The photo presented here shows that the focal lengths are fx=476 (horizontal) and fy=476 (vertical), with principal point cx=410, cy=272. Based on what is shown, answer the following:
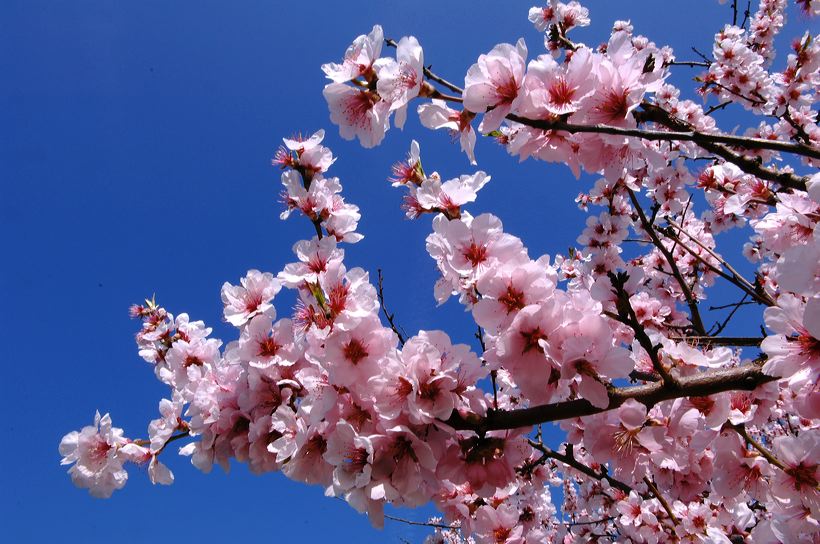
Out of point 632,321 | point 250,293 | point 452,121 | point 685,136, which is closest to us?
point 685,136

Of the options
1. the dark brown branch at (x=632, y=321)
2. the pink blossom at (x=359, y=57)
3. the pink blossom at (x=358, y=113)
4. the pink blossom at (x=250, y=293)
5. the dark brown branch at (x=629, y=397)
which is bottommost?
the dark brown branch at (x=629, y=397)

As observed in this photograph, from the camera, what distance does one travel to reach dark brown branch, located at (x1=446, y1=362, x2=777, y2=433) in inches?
A: 60.3

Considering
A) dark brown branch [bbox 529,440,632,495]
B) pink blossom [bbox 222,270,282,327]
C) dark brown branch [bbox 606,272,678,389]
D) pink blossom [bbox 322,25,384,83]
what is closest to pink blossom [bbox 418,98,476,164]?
pink blossom [bbox 322,25,384,83]

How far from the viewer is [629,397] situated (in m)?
1.58

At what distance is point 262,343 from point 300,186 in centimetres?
98

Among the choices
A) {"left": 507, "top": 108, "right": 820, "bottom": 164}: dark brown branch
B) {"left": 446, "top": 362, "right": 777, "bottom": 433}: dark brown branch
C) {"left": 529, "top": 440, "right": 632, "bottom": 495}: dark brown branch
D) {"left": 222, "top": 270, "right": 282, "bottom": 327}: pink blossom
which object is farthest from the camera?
{"left": 529, "top": 440, "right": 632, "bottom": 495}: dark brown branch

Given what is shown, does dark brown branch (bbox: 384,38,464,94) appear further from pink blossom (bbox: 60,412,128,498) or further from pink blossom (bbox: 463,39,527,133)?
pink blossom (bbox: 60,412,128,498)

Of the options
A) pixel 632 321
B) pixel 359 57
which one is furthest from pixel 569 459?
pixel 359 57

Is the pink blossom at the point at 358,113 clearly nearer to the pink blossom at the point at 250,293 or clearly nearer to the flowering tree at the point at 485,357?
the flowering tree at the point at 485,357

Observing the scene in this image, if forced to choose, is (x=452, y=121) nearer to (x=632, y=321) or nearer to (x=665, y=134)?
(x=665, y=134)

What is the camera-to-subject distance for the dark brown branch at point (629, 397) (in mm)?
1531

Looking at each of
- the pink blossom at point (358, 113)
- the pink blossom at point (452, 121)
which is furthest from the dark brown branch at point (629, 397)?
the pink blossom at point (358, 113)

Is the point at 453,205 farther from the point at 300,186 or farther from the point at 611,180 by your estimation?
the point at 300,186

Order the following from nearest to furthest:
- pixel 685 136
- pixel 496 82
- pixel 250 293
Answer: pixel 685 136 < pixel 496 82 < pixel 250 293
